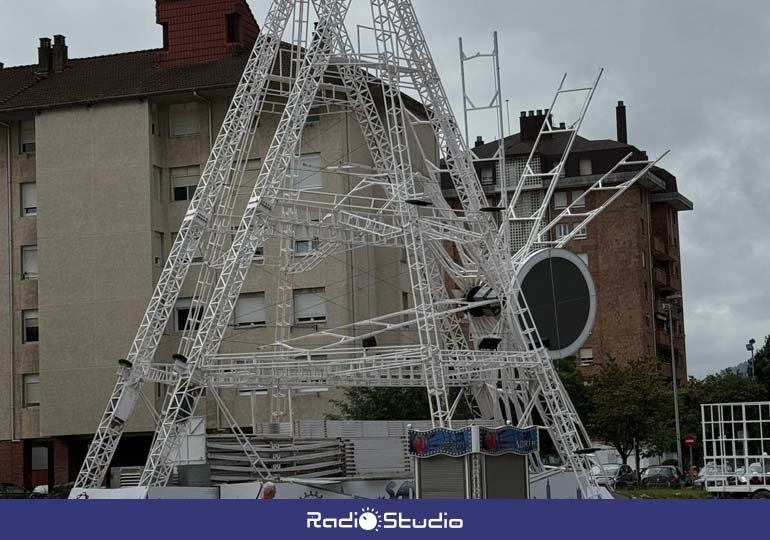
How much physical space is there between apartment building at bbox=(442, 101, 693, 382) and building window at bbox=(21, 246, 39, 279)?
3799 centimetres

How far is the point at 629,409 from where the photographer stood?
7575cm

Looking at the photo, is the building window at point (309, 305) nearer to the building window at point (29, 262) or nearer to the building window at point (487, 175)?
the building window at point (29, 262)

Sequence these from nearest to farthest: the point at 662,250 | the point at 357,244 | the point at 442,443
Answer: the point at 442,443
the point at 357,244
the point at 662,250

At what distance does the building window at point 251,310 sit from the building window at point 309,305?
1728mm

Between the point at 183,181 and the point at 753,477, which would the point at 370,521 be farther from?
the point at 183,181

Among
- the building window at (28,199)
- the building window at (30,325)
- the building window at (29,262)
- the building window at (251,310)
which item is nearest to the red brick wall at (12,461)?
the building window at (30,325)

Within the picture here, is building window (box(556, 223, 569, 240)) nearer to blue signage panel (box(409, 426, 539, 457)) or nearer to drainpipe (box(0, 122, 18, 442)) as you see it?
drainpipe (box(0, 122, 18, 442))

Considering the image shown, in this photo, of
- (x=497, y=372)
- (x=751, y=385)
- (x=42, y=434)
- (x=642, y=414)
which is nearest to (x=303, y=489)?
(x=497, y=372)

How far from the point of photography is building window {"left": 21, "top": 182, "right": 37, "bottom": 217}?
251 feet

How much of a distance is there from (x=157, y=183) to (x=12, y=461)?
1564cm

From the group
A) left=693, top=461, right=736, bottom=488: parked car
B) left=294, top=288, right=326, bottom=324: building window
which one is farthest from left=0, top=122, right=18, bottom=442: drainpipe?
left=693, top=461, right=736, bottom=488: parked car

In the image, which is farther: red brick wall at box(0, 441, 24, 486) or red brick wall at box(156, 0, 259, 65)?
red brick wall at box(156, 0, 259, 65)

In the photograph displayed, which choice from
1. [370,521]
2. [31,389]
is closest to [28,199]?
[31,389]

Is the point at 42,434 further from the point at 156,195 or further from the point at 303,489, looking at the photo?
the point at 303,489
